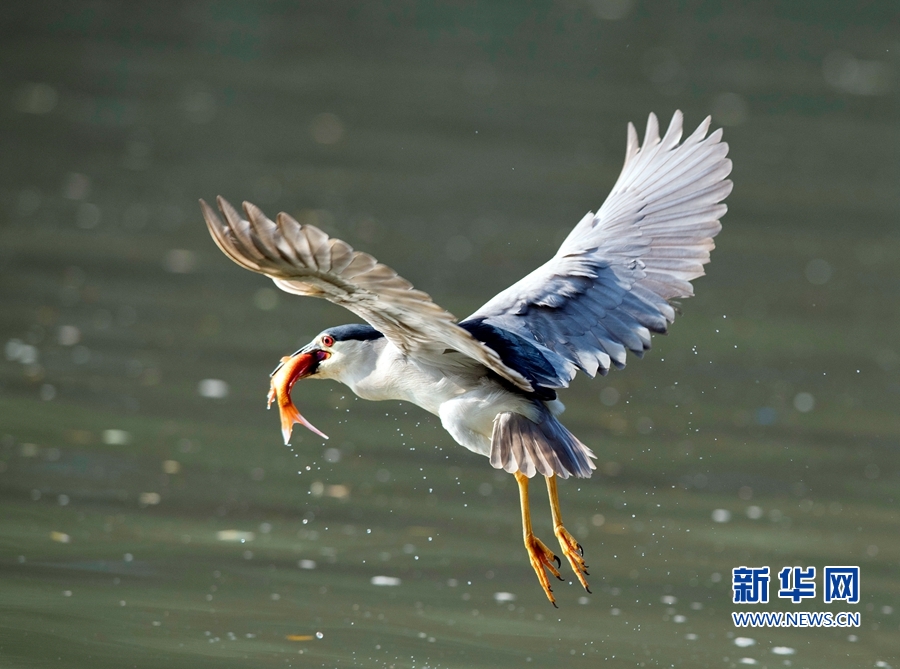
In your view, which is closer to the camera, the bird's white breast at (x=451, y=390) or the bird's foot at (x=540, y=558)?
the bird's white breast at (x=451, y=390)

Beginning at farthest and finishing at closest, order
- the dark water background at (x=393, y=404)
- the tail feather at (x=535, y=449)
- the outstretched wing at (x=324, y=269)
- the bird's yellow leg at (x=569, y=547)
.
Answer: the dark water background at (x=393, y=404), the bird's yellow leg at (x=569, y=547), the tail feather at (x=535, y=449), the outstretched wing at (x=324, y=269)

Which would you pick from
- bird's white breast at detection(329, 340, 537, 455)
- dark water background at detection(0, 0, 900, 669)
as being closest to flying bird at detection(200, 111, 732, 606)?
bird's white breast at detection(329, 340, 537, 455)

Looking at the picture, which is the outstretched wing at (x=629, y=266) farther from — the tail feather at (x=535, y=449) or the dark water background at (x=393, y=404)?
the dark water background at (x=393, y=404)

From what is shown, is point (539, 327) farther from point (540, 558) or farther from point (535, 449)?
point (540, 558)

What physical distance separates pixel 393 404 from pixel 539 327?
11.2 ft

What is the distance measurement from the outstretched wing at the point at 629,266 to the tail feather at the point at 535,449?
0.19 metres

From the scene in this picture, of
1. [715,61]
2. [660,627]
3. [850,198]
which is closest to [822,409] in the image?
[660,627]

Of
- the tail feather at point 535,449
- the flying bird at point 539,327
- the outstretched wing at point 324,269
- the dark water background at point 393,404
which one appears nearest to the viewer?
the outstretched wing at point 324,269

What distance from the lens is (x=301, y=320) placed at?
11047 mm

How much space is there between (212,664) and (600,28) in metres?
21.5

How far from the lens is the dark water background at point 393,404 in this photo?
6637 millimetres

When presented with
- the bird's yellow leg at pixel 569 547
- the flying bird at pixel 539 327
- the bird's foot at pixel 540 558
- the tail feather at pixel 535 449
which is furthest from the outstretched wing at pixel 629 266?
the bird's foot at pixel 540 558

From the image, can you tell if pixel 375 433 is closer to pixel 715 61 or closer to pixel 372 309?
pixel 372 309

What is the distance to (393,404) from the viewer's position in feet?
32.0
